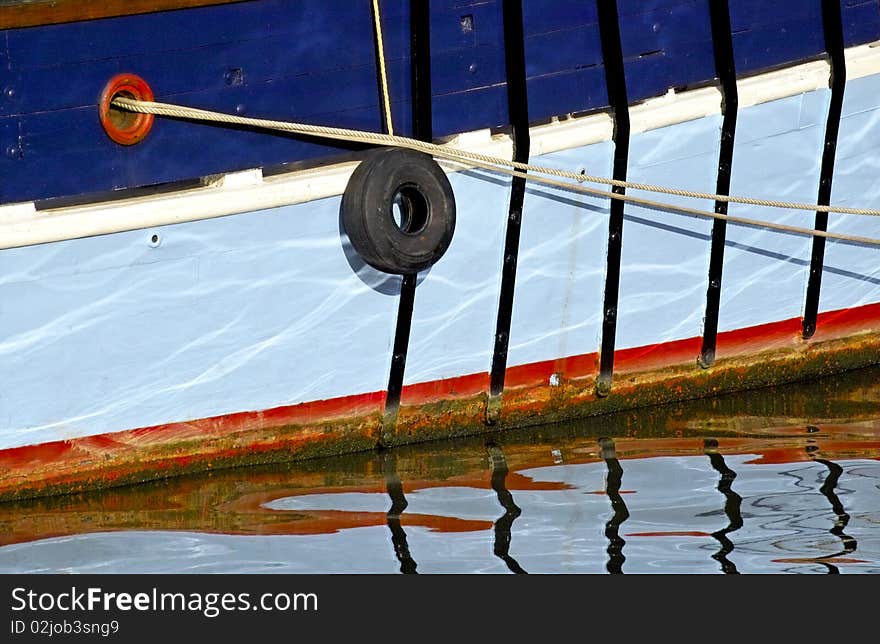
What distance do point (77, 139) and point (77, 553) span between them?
1418mm

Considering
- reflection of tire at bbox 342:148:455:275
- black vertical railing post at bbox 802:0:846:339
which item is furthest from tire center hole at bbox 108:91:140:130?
black vertical railing post at bbox 802:0:846:339

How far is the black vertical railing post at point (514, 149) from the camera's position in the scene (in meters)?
5.95

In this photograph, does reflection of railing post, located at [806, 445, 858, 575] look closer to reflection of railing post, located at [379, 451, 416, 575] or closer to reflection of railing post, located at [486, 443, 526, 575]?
reflection of railing post, located at [486, 443, 526, 575]

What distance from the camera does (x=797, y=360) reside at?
703 cm

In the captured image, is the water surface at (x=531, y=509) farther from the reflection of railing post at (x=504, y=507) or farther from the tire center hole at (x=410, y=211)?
the tire center hole at (x=410, y=211)

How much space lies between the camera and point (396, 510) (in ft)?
17.7

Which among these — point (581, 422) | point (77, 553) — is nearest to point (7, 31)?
point (77, 553)

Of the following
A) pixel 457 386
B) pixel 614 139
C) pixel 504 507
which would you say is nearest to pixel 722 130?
pixel 614 139

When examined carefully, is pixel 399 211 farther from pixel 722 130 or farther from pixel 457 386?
pixel 722 130

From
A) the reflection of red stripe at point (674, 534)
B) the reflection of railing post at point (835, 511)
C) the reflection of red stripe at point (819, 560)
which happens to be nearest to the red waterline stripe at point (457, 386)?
the reflection of railing post at point (835, 511)

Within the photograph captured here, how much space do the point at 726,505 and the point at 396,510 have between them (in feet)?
3.75

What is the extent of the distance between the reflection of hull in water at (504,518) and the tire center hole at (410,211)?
928 millimetres

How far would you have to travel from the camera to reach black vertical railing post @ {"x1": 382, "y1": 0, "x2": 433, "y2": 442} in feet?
18.9

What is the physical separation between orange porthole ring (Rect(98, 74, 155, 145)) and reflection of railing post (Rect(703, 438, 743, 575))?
2.40 metres
